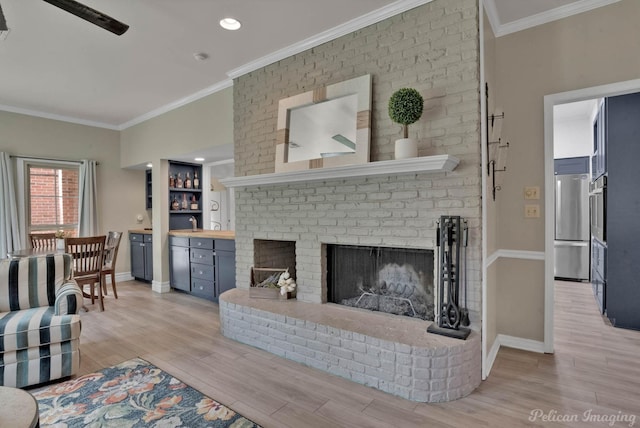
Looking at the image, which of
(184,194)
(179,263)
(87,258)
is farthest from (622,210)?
(87,258)

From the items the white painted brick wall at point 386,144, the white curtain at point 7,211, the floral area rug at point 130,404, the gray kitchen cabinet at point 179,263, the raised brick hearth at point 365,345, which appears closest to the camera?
the floral area rug at point 130,404

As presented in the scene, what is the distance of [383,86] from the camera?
2.72 meters

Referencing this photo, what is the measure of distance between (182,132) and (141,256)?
2.41 meters

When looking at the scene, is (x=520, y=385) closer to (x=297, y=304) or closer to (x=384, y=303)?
(x=384, y=303)

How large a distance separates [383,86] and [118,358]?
3.22 meters

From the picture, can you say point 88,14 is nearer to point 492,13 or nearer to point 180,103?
point 180,103

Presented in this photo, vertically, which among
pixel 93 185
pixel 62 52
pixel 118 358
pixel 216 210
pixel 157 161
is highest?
pixel 62 52

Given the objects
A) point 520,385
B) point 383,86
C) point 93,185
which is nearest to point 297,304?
point 520,385

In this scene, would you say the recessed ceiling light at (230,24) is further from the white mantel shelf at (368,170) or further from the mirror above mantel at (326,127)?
the white mantel shelf at (368,170)

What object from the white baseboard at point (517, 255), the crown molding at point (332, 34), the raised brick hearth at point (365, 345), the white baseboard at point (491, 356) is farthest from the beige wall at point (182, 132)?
the white baseboard at point (491, 356)

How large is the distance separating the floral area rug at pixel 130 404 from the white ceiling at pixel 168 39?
2.76 m

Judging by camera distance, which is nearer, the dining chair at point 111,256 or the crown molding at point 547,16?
the crown molding at point 547,16

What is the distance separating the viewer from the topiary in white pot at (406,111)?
92.1 inches

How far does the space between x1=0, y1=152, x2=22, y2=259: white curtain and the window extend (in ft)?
0.83
